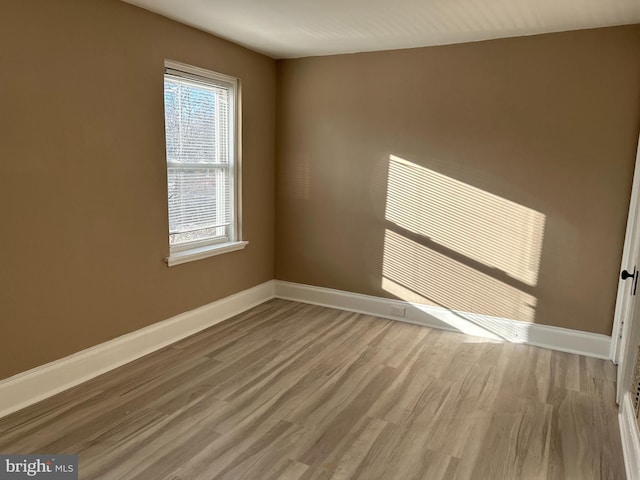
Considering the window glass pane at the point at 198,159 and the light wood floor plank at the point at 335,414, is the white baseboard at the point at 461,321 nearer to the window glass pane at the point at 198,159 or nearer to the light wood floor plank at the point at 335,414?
the light wood floor plank at the point at 335,414

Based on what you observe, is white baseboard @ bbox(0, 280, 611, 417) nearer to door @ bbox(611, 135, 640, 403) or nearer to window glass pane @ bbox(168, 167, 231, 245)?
door @ bbox(611, 135, 640, 403)

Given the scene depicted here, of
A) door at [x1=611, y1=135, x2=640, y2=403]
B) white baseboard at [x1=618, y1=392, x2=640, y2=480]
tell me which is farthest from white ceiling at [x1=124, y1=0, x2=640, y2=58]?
white baseboard at [x1=618, y1=392, x2=640, y2=480]

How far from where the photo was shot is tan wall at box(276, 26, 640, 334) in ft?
10.7

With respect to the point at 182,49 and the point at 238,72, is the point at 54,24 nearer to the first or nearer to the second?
the point at 182,49

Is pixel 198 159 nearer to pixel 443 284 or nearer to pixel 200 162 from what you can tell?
pixel 200 162

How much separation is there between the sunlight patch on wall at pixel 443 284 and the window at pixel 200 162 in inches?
57.7

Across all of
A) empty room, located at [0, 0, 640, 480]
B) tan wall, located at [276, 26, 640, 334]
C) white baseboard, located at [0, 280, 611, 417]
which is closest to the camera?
empty room, located at [0, 0, 640, 480]

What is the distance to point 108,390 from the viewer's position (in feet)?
9.04

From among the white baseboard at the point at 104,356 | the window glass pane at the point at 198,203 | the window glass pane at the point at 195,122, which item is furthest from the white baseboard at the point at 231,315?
the window glass pane at the point at 195,122

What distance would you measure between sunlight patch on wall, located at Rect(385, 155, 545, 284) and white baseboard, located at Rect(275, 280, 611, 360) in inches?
16.7

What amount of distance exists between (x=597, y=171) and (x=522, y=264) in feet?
2.87

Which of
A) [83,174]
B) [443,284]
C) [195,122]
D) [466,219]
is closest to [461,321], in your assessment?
[443,284]

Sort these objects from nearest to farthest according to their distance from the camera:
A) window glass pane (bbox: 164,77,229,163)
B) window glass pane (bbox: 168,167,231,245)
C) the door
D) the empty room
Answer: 1. the empty room
2. the door
3. window glass pane (bbox: 164,77,229,163)
4. window glass pane (bbox: 168,167,231,245)

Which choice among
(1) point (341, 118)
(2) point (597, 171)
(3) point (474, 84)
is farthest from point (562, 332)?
(1) point (341, 118)
